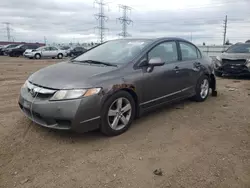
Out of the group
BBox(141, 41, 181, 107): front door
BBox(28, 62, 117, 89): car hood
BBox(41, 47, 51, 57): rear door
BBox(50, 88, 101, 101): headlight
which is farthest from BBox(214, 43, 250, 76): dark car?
BBox(41, 47, 51, 57): rear door

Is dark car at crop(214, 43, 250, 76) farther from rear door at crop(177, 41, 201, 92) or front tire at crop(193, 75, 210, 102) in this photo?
rear door at crop(177, 41, 201, 92)

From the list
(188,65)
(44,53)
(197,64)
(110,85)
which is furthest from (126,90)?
(44,53)

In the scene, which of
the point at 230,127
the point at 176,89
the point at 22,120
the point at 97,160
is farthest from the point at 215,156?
the point at 22,120

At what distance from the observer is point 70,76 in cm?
352

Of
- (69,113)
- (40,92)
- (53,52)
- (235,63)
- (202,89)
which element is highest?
(40,92)

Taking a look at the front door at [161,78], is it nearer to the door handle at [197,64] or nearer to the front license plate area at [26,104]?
the door handle at [197,64]

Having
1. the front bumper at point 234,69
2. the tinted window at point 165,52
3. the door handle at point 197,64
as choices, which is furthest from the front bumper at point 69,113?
the front bumper at point 234,69

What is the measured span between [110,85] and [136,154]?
1029mm

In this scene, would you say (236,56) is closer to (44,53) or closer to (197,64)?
(197,64)

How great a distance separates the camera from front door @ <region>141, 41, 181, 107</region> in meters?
4.07

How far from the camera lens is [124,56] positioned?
4.13 m

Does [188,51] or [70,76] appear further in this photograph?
[188,51]

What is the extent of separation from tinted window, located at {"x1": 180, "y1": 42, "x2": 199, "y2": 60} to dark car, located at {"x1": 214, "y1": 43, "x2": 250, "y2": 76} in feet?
14.8

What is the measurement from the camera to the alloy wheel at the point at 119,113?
3605 mm
